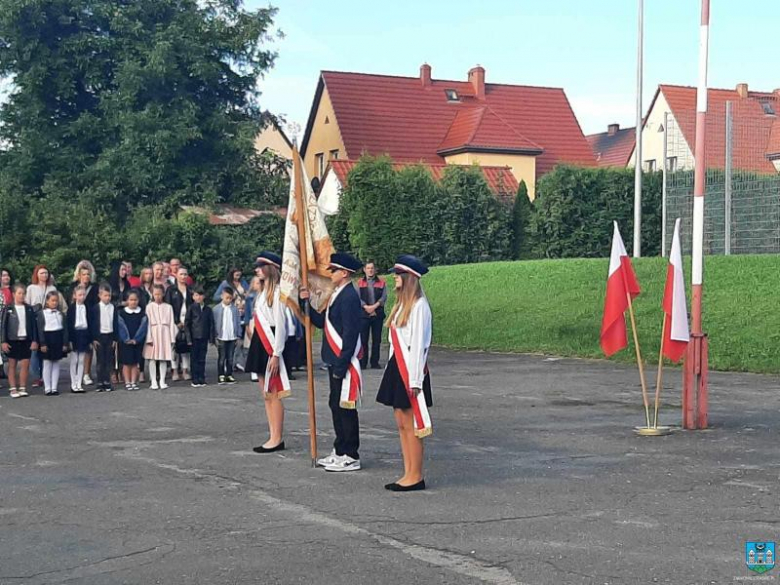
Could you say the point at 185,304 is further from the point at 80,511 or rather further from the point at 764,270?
the point at 764,270

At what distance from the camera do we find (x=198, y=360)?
17656 mm

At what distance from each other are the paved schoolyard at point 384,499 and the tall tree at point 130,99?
24967mm

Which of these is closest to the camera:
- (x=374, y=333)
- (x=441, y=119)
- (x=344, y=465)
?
(x=344, y=465)

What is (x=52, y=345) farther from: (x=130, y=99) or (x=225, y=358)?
(x=130, y=99)

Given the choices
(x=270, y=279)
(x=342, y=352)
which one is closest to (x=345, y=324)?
(x=342, y=352)

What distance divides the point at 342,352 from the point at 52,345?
774 cm

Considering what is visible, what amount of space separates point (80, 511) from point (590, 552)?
3.59 m

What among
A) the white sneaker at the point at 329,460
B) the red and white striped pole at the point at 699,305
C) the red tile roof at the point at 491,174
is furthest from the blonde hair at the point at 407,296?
the red tile roof at the point at 491,174

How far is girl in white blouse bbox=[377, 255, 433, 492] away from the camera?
9.07 metres

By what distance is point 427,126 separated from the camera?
56.2 m

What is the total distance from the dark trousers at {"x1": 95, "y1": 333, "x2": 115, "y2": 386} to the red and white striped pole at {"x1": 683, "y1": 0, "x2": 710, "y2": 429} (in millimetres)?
8247

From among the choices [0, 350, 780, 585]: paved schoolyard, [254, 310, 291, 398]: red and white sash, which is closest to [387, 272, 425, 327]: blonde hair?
[0, 350, 780, 585]: paved schoolyard

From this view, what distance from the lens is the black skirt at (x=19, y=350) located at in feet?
53.5

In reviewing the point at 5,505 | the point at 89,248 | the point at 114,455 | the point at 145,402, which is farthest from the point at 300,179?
the point at 89,248
